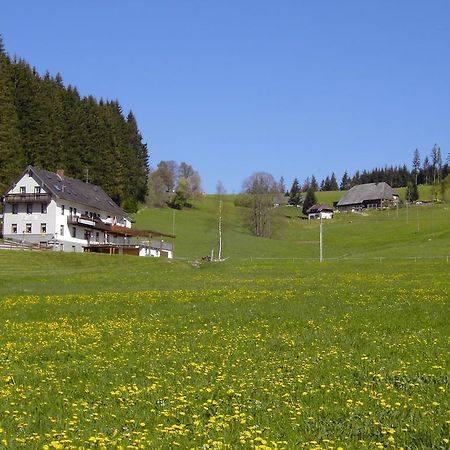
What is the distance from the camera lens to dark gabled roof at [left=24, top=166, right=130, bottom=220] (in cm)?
9050

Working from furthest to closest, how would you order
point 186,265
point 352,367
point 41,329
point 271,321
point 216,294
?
1. point 186,265
2. point 216,294
3. point 271,321
4. point 41,329
5. point 352,367

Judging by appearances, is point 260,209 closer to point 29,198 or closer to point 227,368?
point 29,198

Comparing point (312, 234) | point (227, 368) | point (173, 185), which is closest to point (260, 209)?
point (312, 234)

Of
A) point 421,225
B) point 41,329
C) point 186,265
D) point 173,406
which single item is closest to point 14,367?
point 173,406

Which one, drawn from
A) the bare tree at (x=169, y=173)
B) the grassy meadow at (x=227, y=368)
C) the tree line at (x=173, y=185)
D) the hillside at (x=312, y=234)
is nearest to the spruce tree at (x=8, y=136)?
the hillside at (x=312, y=234)

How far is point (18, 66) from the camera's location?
10988 centimetres

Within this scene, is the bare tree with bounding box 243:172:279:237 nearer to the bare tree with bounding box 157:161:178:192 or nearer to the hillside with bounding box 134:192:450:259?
the hillside with bounding box 134:192:450:259

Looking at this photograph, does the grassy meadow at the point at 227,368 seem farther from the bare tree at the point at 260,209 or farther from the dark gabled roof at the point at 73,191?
the bare tree at the point at 260,209

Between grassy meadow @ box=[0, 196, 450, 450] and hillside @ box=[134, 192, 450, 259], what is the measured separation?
2496 inches

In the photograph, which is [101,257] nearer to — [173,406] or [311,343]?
[311,343]

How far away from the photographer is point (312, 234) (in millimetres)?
147125

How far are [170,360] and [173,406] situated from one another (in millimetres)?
4374

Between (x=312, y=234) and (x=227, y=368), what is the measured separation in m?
135

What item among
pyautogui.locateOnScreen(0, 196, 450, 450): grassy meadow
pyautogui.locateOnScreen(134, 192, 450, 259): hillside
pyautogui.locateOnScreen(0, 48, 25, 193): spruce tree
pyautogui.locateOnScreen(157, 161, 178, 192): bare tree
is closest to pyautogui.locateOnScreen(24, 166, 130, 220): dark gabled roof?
pyautogui.locateOnScreen(0, 48, 25, 193): spruce tree
